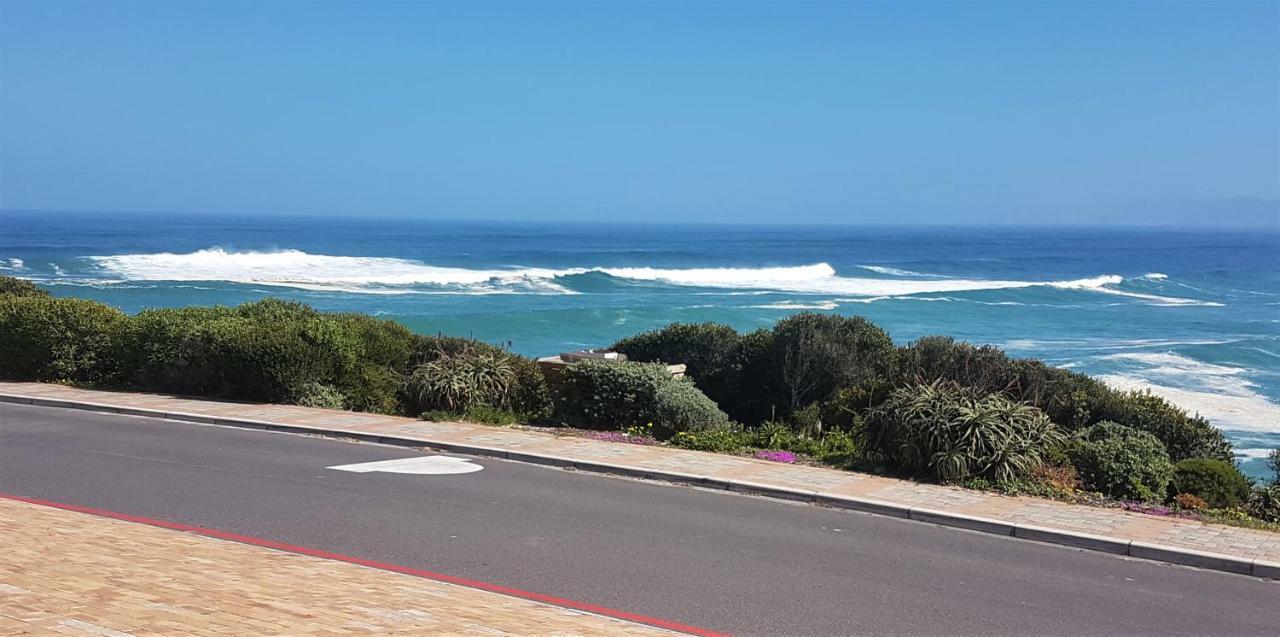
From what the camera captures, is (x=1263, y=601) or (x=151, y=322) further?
(x=151, y=322)

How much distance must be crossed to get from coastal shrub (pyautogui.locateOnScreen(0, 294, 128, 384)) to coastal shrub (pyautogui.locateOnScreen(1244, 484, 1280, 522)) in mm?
17650

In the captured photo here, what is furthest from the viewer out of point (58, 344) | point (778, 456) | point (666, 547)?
point (58, 344)

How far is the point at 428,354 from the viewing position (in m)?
18.8

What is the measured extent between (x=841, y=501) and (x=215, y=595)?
6.54 meters

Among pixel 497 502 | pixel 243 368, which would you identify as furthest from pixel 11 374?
pixel 497 502

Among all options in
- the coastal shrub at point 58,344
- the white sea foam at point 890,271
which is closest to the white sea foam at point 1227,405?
the coastal shrub at point 58,344

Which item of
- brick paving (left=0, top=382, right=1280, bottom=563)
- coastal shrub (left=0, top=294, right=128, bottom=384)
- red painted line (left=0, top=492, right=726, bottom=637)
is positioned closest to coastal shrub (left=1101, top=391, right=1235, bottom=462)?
brick paving (left=0, top=382, right=1280, bottom=563)

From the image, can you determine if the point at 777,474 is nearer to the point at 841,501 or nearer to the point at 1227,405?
the point at 841,501

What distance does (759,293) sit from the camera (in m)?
71.5

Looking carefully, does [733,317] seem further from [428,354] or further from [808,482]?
[808,482]

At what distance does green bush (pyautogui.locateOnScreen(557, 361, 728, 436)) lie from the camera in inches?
610

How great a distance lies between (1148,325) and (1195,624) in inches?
1935

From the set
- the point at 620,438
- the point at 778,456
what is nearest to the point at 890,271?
the point at 620,438

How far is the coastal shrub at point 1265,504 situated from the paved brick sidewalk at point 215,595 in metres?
8.01
